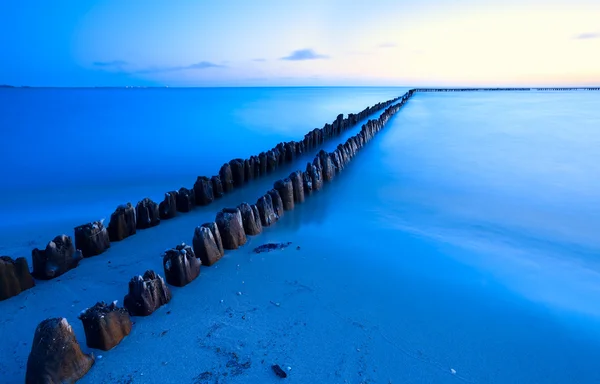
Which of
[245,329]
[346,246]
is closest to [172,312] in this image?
[245,329]

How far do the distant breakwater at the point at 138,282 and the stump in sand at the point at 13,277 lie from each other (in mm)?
258

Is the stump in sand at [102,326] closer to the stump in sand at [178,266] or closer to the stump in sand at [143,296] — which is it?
the stump in sand at [143,296]

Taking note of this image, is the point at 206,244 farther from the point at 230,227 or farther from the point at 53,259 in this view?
the point at 53,259

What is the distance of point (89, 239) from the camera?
148 inches

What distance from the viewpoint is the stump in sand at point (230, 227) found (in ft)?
12.9

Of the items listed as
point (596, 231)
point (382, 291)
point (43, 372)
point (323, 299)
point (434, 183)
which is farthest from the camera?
point (434, 183)

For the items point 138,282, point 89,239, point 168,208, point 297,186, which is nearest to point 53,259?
point 89,239

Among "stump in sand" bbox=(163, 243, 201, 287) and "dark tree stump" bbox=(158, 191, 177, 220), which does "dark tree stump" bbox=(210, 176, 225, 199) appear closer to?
"dark tree stump" bbox=(158, 191, 177, 220)

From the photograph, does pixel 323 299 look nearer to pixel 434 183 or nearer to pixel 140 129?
pixel 434 183

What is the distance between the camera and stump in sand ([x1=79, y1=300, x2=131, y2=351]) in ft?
7.84

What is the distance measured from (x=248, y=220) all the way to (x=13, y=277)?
2262 millimetres

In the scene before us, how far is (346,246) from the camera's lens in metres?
4.40

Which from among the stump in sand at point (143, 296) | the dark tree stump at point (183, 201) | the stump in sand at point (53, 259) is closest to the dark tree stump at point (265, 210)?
the dark tree stump at point (183, 201)

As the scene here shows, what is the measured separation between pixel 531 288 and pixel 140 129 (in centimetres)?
1739
